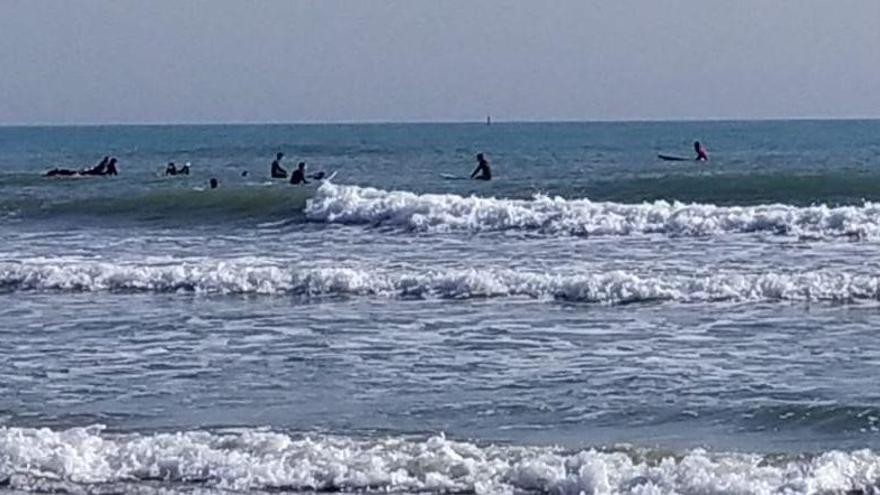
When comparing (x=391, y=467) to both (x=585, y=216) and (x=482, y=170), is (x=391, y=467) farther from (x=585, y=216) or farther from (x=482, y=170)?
(x=482, y=170)

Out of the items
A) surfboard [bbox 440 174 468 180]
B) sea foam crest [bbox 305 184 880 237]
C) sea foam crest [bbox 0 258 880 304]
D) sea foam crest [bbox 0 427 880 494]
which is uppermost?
sea foam crest [bbox 305 184 880 237]

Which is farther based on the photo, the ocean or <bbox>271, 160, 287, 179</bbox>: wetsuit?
<bbox>271, 160, 287, 179</bbox>: wetsuit

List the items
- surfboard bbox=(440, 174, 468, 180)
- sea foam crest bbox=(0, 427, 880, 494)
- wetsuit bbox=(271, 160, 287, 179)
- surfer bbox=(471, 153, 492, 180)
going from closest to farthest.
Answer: sea foam crest bbox=(0, 427, 880, 494) → surfer bbox=(471, 153, 492, 180) → wetsuit bbox=(271, 160, 287, 179) → surfboard bbox=(440, 174, 468, 180)

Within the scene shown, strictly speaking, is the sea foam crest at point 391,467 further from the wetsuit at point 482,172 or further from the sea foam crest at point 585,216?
Answer: the wetsuit at point 482,172

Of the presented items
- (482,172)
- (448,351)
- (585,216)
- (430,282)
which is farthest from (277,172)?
(448,351)

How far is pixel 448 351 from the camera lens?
13.8m

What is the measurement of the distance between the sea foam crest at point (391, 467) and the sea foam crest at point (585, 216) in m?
13.9

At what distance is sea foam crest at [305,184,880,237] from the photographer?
23.8 metres

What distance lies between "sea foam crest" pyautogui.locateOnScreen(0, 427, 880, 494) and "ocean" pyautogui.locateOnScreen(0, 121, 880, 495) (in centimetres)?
2

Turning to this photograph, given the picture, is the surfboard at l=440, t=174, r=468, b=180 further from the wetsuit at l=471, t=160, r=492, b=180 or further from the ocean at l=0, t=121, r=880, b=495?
the ocean at l=0, t=121, r=880, b=495

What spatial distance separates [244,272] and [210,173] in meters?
35.0

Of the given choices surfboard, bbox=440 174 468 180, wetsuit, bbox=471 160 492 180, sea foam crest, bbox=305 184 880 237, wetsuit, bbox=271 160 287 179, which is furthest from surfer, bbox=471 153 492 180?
Result: sea foam crest, bbox=305 184 880 237

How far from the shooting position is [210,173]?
53781 mm

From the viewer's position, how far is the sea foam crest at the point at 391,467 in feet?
30.0
